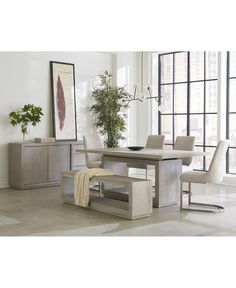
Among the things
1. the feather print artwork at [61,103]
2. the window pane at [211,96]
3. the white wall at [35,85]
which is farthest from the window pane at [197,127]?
the feather print artwork at [61,103]

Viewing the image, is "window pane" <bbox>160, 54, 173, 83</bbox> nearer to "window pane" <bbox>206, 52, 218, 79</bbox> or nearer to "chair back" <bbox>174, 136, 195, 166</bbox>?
"window pane" <bbox>206, 52, 218, 79</bbox>

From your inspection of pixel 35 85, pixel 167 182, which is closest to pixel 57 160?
pixel 35 85

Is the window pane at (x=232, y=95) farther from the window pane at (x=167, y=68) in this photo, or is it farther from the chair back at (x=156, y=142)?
the chair back at (x=156, y=142)

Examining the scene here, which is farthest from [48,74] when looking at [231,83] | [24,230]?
[24,230]

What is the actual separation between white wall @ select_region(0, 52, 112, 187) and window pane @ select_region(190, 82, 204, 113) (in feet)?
6.97

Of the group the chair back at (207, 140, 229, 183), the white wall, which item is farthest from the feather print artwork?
the chair back at (207, 140, 229, 183)

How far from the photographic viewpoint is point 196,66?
9594 mm

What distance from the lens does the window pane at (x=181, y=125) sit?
9.85 meters

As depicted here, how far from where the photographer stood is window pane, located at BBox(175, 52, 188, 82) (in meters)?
9.80

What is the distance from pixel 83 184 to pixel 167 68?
4.87m

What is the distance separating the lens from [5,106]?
8.27 metres
